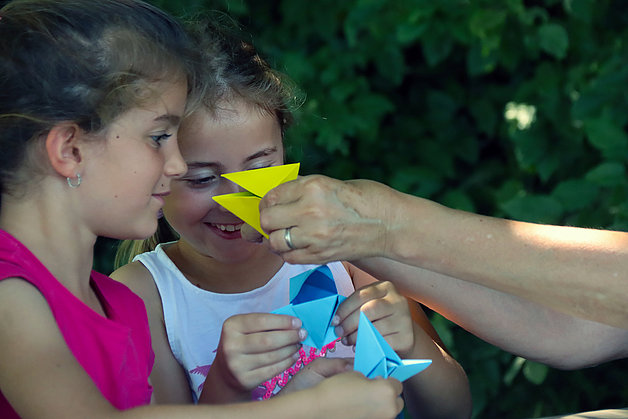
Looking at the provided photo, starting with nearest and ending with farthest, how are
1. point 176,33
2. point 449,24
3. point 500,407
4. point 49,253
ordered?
point 49,253 < point 176,33 < point 449,24 < point 500,407

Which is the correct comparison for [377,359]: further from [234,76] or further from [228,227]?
[234,76]

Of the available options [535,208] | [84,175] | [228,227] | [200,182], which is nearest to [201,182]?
[200,182]

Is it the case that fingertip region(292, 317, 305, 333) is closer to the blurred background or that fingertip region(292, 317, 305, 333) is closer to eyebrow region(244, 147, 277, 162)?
eyebrow region(244, 147, 277, 162)

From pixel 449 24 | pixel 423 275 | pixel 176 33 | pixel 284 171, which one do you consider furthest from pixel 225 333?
pixel 449 24

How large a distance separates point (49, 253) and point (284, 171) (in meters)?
0.40

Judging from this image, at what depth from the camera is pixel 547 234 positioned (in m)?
1.37

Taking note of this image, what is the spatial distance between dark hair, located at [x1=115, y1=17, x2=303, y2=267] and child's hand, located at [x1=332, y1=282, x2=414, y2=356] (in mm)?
481

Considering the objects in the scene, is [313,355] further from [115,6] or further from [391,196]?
[115,6]

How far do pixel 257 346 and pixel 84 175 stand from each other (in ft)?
1.24

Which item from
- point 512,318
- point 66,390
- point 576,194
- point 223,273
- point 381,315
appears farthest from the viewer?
point 576,194

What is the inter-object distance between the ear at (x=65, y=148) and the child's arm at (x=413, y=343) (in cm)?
47

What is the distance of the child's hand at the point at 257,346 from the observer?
A: 124 cm

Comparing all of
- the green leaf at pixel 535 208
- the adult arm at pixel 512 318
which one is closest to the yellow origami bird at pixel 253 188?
the adult arm at pixel 512 318

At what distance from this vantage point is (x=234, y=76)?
160 centimetres
